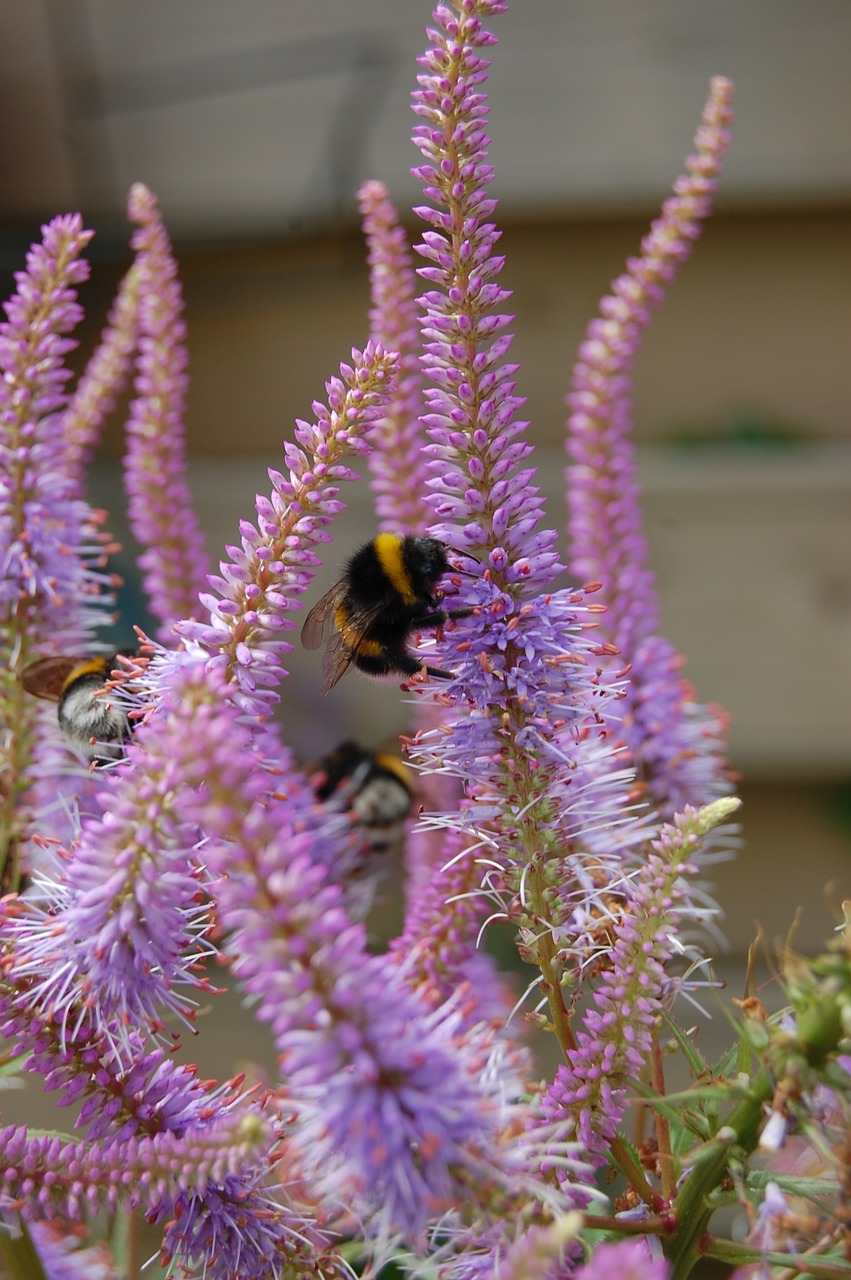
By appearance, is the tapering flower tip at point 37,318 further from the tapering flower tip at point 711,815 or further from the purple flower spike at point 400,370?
the tapering flower tip at point 711,815

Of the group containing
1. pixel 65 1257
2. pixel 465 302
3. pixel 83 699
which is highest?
pixel 465 302

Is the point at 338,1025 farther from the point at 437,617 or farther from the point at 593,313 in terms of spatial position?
the point at 593,313

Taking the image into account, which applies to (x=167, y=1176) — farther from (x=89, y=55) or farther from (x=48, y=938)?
(x=89, y=55)

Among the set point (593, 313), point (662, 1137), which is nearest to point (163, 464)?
point (662, 1137)

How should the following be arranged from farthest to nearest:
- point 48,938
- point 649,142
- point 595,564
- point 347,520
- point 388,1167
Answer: point 347,520
point 649,142
point 595,564
point 48,938
point 388,1167

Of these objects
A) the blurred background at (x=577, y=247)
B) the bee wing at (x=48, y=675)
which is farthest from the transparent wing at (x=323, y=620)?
the blurred background at (x=577, y=247)

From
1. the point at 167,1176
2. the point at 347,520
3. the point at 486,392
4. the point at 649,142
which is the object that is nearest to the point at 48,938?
the point at 167,1176
